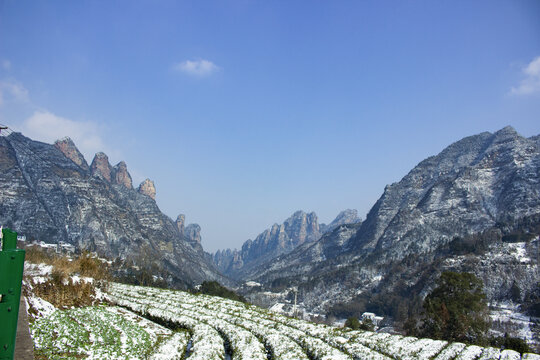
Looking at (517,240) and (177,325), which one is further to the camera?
(517,240)

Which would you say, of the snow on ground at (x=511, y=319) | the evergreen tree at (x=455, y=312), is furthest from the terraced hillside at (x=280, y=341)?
the snow on ground at (x=511, y=319)

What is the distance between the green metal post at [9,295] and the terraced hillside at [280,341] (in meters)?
22.4

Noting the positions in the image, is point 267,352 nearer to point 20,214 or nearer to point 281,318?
point 281,318

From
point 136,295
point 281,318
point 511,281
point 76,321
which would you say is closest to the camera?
point 76,321

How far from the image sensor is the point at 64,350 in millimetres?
19938

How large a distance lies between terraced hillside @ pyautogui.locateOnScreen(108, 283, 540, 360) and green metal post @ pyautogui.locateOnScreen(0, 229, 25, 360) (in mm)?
22447

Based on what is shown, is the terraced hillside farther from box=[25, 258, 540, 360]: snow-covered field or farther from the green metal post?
the green metal post

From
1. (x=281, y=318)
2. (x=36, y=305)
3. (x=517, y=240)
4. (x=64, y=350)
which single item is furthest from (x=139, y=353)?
(x=517, y=240)

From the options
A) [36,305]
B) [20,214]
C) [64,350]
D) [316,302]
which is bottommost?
[316,302]

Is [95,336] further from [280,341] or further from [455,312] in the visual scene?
[455,312]

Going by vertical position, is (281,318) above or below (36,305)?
below

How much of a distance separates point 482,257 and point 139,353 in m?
152

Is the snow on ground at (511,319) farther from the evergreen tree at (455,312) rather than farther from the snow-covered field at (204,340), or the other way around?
the snow-covered field at (204,340)

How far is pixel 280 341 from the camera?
1080 inches
